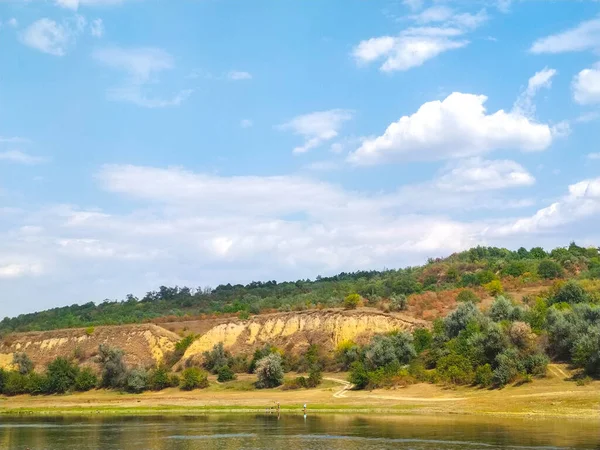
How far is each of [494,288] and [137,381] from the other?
158 feet

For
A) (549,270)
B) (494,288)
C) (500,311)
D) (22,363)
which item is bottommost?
(22,363)

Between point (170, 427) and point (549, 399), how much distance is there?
26.0m

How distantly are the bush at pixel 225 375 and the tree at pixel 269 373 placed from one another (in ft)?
16.9

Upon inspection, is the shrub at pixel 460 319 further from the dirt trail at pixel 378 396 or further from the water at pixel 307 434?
the water at pixel 307 434

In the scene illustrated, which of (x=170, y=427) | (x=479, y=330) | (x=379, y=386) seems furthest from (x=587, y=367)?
(x=170, y=427)

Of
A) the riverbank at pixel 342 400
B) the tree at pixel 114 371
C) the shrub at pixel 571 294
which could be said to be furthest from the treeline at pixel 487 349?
the tree at pixel 114 371

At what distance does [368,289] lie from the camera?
111750 millimetres

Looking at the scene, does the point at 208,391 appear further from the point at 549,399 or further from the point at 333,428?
the point at 549,399

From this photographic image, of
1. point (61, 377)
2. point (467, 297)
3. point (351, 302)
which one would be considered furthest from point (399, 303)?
point (61, 377)

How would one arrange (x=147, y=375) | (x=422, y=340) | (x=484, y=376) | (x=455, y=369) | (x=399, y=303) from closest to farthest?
(x=484, y=376)
(x=455, y=369)
(x=422, y=340)
(x=147, y=375)
(x=399, y=303)

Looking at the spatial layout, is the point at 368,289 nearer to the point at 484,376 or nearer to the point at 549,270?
the point at 549,270

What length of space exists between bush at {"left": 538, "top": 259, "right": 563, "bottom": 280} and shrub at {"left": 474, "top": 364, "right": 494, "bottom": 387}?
49.9 metres

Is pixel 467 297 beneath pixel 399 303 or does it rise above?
above

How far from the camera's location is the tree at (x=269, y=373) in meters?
67.1
